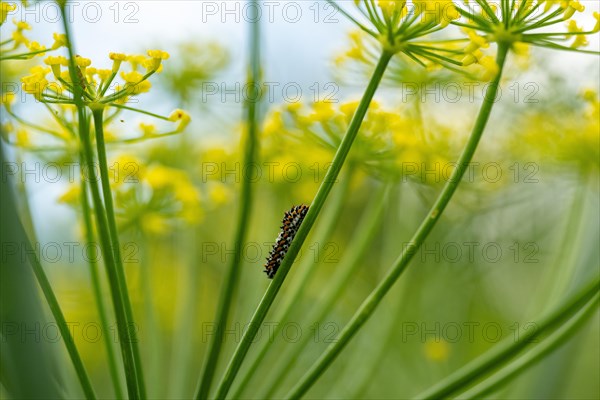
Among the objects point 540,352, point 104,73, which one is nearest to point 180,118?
point 104,73

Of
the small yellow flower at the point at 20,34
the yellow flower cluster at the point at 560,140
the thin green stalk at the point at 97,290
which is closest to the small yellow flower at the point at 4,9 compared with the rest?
the small yellow flower at the point at 20,34

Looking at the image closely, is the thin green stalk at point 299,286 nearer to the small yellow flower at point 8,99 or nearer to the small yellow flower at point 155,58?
the small yellow flower at point 155,58

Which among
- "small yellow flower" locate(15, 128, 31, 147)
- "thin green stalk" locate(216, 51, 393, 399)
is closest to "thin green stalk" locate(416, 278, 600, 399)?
"thin green stalk" locate(216, 51, 393, 399)

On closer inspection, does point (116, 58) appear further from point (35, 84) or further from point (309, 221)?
point (309, 221)

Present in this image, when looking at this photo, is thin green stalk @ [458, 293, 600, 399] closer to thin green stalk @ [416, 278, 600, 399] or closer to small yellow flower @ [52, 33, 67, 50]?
thin green stalk @ [416, 278, 600, 399]

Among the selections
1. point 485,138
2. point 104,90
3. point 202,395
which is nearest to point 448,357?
point 485,138

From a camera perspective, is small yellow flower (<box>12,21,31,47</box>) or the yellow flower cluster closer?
small yellow flower (<box>12,21,31,47</box>)
